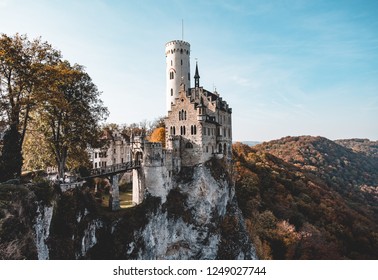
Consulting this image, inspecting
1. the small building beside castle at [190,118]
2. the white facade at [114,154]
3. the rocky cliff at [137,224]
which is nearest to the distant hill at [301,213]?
the rocky cliff at [137,224]

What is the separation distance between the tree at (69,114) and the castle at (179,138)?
6880mm

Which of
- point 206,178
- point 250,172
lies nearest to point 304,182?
point 250,172

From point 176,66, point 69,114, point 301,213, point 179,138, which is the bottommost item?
point 301,213

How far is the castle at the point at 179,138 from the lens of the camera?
32.8m

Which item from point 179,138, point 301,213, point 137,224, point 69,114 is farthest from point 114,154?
point 301,213

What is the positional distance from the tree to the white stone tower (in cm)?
1777

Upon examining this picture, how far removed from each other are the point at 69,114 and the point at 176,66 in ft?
76.7

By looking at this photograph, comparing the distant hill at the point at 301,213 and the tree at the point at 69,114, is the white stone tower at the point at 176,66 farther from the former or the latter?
the distant hill at the point at 301,213

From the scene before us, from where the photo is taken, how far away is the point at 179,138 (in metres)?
38.9

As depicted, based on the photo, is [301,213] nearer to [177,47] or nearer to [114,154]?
[114,154]

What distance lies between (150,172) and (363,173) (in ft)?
367

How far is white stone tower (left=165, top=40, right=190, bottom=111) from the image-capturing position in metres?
45.1

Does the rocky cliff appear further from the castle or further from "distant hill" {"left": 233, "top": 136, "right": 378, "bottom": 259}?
"distant hill" {"left": 233, "top": 136, "right": 378, "bottom": 259}
